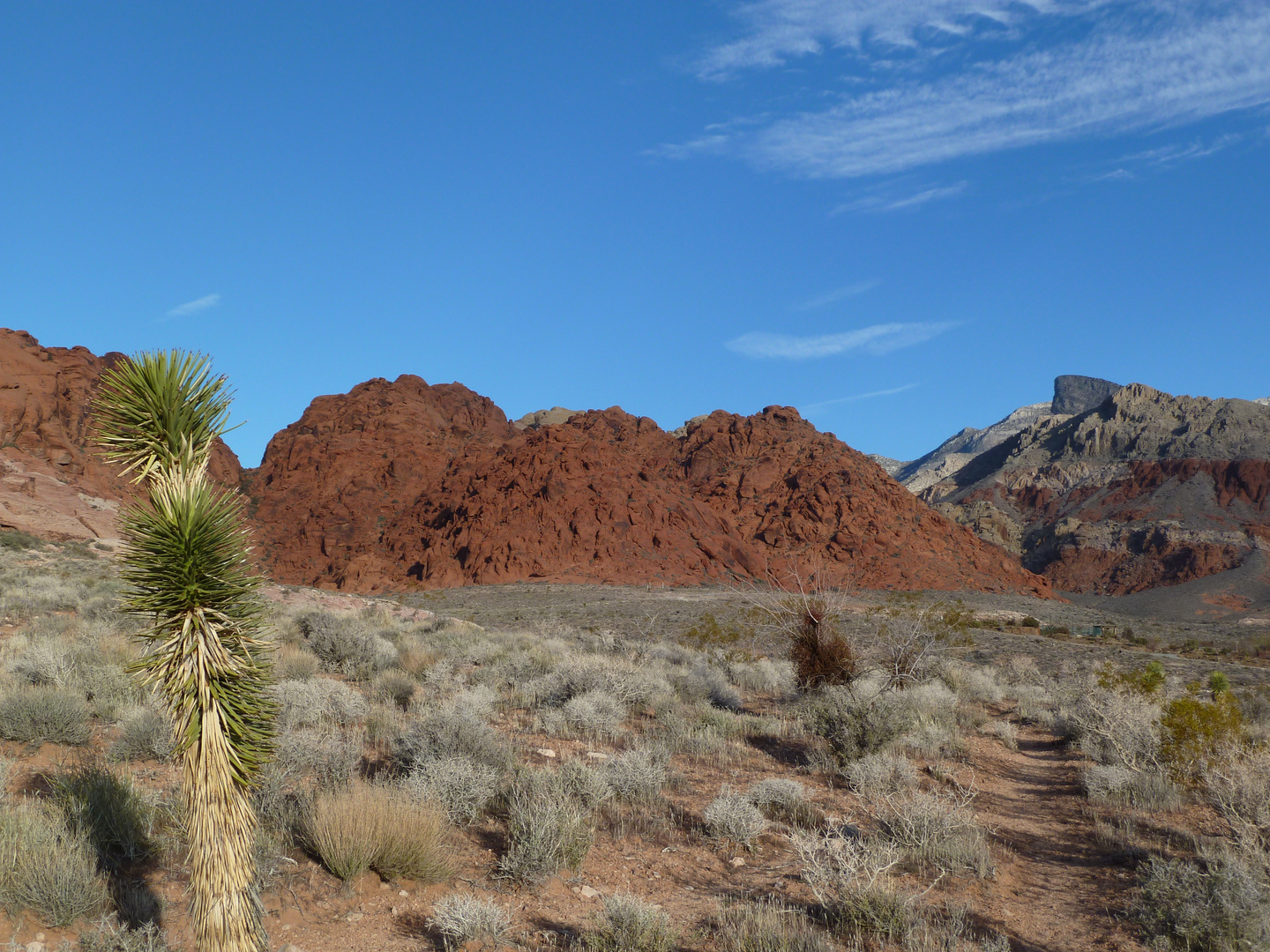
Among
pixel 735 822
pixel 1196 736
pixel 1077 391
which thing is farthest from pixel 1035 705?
pixel 1077 391

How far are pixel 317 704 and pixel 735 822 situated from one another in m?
4.60

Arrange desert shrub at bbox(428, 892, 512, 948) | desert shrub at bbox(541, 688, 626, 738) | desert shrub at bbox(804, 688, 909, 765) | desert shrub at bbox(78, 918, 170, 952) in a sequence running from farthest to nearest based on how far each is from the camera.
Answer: desert shrub at bbox(541, 688, 626, 738) < desert shrub at bbox(804, 688, 909, 765) < desert shrub at bbox(428, 892, 512, 948) < desert shrub at bbox(78, 918, 170, 952)

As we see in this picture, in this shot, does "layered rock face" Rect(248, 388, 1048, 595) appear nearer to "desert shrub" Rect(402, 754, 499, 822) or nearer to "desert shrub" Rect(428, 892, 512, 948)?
"desert shrub" Rect(402, 754, 499, 822)

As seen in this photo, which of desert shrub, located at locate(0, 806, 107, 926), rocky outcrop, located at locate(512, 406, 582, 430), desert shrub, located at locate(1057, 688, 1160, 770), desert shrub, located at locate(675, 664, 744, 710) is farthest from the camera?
rocky outcrop, located at locate(512, 406, 582, 430)

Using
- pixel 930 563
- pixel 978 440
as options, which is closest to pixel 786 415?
pixel 930 563

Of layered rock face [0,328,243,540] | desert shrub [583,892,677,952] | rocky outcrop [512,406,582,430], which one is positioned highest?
rocky outcrop [512,406,582,430]

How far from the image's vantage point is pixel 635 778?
673 centimetres

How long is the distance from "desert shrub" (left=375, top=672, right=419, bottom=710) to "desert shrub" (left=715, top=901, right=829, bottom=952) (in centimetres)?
576

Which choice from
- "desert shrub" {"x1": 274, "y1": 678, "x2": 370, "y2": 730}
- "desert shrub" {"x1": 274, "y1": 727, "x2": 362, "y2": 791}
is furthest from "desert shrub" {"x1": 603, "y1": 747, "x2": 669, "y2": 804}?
"desert shrub" {"x1": 274, "y1": 678, "x2": 370, "y2": 730}

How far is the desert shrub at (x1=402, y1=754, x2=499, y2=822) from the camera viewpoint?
5.73 metres

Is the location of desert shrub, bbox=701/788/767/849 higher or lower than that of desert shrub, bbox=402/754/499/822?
lower

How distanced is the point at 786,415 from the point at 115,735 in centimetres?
7979

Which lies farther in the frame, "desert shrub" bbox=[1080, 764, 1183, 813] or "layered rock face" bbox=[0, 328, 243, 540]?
"layered rock face" bbox=[0, 328, 243, 540]

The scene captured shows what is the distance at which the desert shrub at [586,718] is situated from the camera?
8.70m
